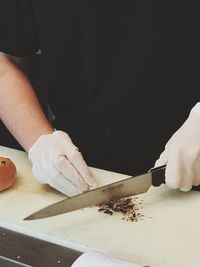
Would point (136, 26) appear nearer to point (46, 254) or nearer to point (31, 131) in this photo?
point (31, 131)

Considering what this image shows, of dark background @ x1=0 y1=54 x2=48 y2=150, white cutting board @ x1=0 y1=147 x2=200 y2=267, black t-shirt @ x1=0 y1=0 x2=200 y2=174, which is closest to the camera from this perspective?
white cutting board @ x1=0 y1=147 x2=200 y2=267

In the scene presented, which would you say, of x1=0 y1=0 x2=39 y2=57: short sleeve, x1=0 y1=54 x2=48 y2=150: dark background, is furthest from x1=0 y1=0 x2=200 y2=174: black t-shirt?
x1=0 y1=54 x2=48 y2=150: dark background

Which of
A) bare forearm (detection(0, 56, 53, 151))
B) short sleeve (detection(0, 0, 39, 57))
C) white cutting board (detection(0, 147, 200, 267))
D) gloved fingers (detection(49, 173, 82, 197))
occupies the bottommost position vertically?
white cutting board (detection(0, 147, 200, 267))

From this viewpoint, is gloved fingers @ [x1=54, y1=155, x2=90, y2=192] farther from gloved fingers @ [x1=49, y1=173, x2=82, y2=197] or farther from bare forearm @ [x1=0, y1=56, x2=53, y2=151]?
bare forearm @ [x1=0, y1=56, x2=53, y2=151]

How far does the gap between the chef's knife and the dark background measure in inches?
21.9

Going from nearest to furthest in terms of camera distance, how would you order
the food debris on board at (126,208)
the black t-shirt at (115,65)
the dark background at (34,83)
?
the food debris on board at (126,208), the black t-shirt at (115,65), the dark background at (34,83)

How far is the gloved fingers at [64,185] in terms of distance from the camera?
111 centimetres

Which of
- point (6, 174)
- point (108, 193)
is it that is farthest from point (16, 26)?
point (108, 193)

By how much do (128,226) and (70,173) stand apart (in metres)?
0.19

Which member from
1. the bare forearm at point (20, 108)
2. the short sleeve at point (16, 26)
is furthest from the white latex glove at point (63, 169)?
the short sleeve at point (16, 26)

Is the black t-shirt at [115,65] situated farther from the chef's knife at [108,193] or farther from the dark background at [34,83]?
the chef's knife at [108,193]

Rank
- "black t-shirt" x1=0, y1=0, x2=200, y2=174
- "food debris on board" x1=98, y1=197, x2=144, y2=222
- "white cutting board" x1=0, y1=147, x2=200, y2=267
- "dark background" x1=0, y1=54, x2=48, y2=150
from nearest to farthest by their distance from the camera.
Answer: "white cutting board" x1=0, y1=147, x2=200, y2=267, "food debris on board" x1=98, y1=197, x2=144, y2=222, "black t-shirt" x1=0, y1=0, x2=200, y2=174, "dark background" x1=0, y1=54, x2=48, y2=150

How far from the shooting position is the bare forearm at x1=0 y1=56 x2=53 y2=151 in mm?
1295

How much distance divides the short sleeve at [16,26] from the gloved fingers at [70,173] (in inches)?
15.9
